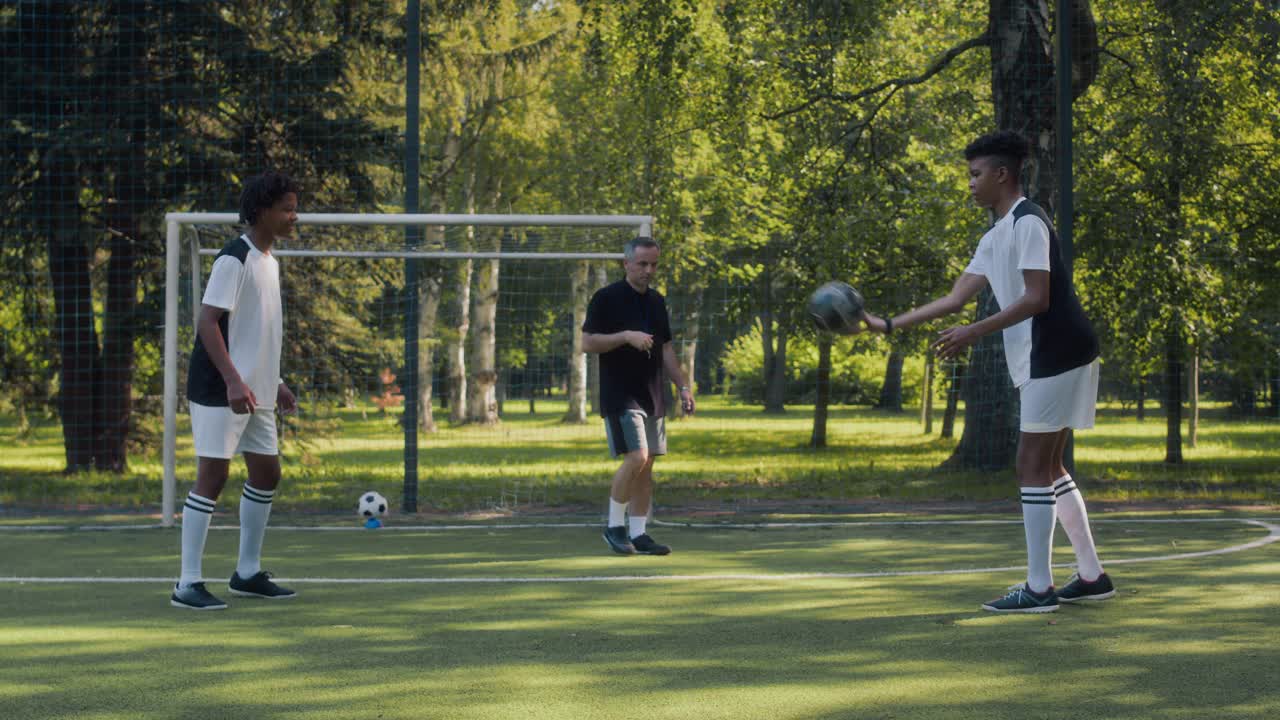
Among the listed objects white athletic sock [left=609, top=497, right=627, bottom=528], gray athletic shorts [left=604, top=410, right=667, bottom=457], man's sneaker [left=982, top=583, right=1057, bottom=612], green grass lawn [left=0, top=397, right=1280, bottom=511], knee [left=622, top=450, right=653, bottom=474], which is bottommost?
green grass lawn [left=0, top=397, right=1280, bottom=511]

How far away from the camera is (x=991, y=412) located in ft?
46.1

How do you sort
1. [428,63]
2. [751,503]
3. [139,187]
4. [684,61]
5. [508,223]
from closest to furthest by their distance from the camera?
[508,223] → [751,503] → [684,61] → [139,187] → [428,63]

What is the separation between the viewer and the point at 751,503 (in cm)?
1159

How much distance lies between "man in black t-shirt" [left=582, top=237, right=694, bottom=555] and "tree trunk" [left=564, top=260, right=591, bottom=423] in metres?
10.6

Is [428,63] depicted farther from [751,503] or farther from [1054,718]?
[1054,718]

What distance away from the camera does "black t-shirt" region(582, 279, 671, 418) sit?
7.81 m

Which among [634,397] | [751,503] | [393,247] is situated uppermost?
[393,247]

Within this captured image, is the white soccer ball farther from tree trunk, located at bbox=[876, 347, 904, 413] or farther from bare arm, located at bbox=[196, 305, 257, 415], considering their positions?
tree trunk, located at bbox=[876, 347, 904, 413]

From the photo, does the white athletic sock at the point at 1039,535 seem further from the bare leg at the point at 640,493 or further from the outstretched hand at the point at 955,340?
the bare leg at the point at 640,493

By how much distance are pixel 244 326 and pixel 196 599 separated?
4.25 feet

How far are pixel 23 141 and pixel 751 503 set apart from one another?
938 cm

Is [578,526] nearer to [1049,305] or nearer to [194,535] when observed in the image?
[194,535]

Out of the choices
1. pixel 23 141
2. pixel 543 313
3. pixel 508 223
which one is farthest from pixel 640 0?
pixel 23 141

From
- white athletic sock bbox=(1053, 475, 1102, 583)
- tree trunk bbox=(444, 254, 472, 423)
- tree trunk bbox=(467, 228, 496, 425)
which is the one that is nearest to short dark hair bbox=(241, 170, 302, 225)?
white athletic sock bbox=(1053, 475, 1102, 583)
